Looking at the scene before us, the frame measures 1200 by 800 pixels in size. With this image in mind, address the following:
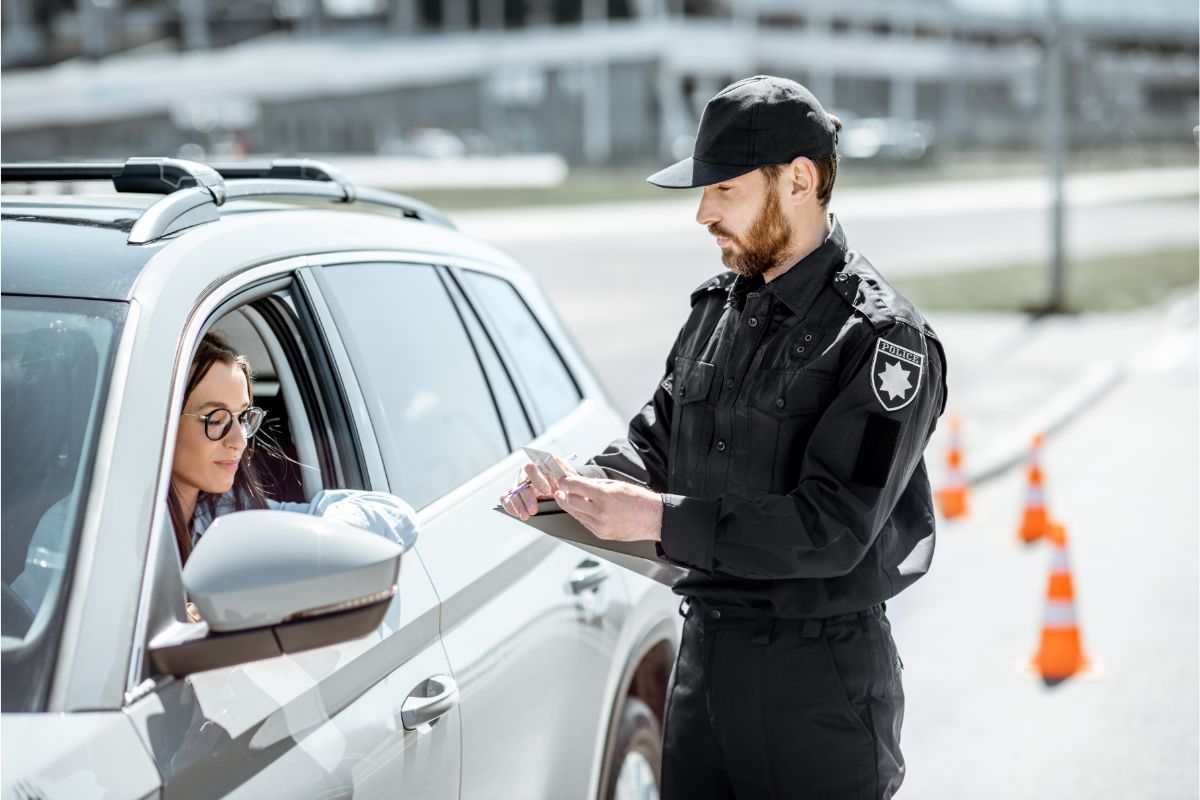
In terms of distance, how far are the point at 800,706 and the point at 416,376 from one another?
105 cm

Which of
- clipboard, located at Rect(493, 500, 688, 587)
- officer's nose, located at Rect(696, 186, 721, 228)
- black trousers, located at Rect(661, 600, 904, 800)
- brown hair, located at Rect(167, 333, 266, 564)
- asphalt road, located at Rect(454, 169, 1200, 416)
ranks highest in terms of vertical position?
officer's nose, located at Rect(696, 186, 721, 228)

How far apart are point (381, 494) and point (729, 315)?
0.76 meters

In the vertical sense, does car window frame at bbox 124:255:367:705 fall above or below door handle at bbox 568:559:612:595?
above

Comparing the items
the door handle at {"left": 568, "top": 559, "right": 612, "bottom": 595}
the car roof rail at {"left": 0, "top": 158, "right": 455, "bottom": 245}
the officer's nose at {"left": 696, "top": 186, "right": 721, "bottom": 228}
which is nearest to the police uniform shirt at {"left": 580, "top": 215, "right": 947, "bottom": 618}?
the officer's nose at {"left": 696, "top": 186, "right": 721, "bottom": 228}

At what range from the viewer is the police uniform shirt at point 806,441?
97.3 inches

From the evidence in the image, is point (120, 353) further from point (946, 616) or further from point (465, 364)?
point (946, 616)

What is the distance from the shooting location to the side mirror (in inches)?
73.3

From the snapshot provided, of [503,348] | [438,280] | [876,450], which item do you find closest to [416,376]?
[438,280]

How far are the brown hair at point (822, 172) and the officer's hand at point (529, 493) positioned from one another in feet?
2.12

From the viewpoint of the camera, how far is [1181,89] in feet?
386

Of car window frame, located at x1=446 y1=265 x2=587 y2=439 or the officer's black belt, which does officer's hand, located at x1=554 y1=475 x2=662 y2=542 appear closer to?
the officer's black belt

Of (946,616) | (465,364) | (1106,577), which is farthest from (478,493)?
(1106,577)

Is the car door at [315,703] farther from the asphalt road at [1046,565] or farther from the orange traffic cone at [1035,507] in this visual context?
the orange traffic cone at [1035,507]

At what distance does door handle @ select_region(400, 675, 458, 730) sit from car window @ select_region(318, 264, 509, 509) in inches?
16.1
